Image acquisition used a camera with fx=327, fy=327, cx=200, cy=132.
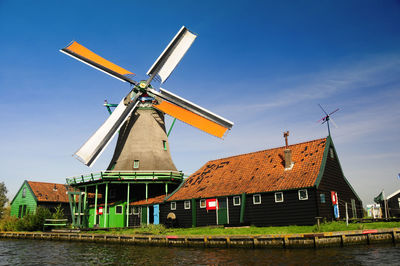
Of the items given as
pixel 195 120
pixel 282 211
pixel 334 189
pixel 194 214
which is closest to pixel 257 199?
pixel 282 211

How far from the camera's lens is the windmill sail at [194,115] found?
31.2 meters

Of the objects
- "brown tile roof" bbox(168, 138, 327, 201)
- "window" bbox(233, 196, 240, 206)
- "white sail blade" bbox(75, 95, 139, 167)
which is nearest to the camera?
"brown tile roof" bbox(168, 138, 327, 201)

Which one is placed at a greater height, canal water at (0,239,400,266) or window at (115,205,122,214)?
window at (115,205,122,214)

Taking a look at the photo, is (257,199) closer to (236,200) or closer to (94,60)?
(236,200)

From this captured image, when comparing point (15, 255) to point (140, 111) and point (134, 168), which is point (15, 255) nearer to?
point (134, 168)

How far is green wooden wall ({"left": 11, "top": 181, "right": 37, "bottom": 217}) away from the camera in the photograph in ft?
142

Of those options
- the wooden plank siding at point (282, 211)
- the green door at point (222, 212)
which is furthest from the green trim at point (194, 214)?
the wooden plank siding at point (282, 211)

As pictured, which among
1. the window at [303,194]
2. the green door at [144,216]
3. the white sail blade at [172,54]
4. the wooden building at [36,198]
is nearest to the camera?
the window at [303,194]

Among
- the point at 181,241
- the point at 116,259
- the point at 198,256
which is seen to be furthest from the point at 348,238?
the point at 116,259

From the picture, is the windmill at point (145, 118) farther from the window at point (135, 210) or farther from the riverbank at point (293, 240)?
the riverbank at point (293, 240)

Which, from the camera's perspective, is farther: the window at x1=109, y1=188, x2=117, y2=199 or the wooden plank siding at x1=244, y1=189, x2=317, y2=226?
the window at x1=109, y1=188, x2=117, y2=199

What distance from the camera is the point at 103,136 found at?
31.7 meters

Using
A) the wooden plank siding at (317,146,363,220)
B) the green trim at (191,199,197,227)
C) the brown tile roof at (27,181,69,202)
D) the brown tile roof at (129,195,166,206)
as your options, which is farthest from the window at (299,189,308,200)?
the brown tile roof at (27,181,69,202)

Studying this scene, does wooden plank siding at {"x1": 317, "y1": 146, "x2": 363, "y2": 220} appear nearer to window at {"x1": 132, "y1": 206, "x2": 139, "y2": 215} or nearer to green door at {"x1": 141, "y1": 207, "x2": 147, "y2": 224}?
green door at {"x1": 141, "y1": 207, "x2": 147, "y2": 224}
